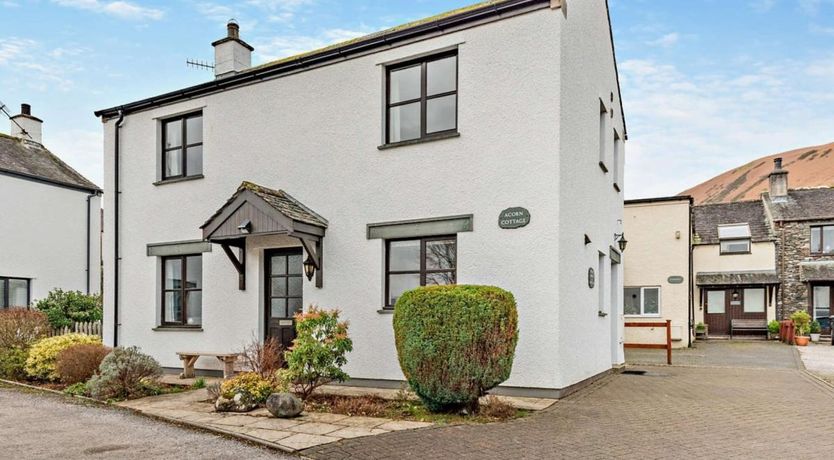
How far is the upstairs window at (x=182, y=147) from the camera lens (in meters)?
12.6

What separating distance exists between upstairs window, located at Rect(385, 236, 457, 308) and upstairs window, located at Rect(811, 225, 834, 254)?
2521 cm

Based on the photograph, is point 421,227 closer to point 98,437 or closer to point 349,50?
point 349,50

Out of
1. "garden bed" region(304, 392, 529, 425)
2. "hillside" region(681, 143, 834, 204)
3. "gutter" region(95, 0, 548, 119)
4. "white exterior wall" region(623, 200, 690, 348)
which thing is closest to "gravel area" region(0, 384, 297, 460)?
"garden bed" region(304, 392, 529, 425)

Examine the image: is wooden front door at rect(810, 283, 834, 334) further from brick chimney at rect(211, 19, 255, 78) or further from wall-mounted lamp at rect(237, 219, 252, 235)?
wall-mounted lamp at rect(237, 219, 252, 235)

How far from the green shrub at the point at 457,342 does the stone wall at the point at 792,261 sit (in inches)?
1010

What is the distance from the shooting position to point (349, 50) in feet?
34.2

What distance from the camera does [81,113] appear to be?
43.8 feet

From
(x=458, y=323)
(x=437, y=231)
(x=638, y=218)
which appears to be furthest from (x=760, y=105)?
(x=458, y=323)

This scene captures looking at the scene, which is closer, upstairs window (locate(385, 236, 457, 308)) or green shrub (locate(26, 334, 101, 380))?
upstairs window (locate(385, 236, 457, 308))

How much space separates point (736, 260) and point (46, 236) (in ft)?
96.3

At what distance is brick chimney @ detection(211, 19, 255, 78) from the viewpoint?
43.7ft

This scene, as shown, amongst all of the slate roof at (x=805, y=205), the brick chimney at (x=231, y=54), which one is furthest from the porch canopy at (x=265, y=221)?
Answer: the slate roof at (x=805, y=205)

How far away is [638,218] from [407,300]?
16559 mm

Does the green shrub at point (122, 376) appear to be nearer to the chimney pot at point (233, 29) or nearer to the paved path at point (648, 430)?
the paved path at point (648, 430)
